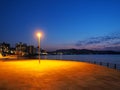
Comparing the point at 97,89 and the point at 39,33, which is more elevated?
the point at 39,33

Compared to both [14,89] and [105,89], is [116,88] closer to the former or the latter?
[105,89]

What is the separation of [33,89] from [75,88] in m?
2.76

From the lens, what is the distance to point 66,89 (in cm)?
1133

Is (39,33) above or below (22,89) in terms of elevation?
above

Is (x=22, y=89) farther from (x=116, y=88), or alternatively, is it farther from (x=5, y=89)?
(x=116, y=88)

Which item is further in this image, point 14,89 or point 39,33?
point 39,33

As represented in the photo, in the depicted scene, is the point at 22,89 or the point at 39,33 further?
the point at 39,33

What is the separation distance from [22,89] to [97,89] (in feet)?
16.0

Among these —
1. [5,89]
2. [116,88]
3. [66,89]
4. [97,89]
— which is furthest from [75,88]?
[5,89]

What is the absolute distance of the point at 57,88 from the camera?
457 inches

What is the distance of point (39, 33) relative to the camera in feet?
119

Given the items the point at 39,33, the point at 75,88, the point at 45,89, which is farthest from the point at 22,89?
the point at 39,33

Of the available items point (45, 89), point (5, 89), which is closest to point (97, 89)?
point (45, 89)

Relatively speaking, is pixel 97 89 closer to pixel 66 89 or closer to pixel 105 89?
pixel 105 89
